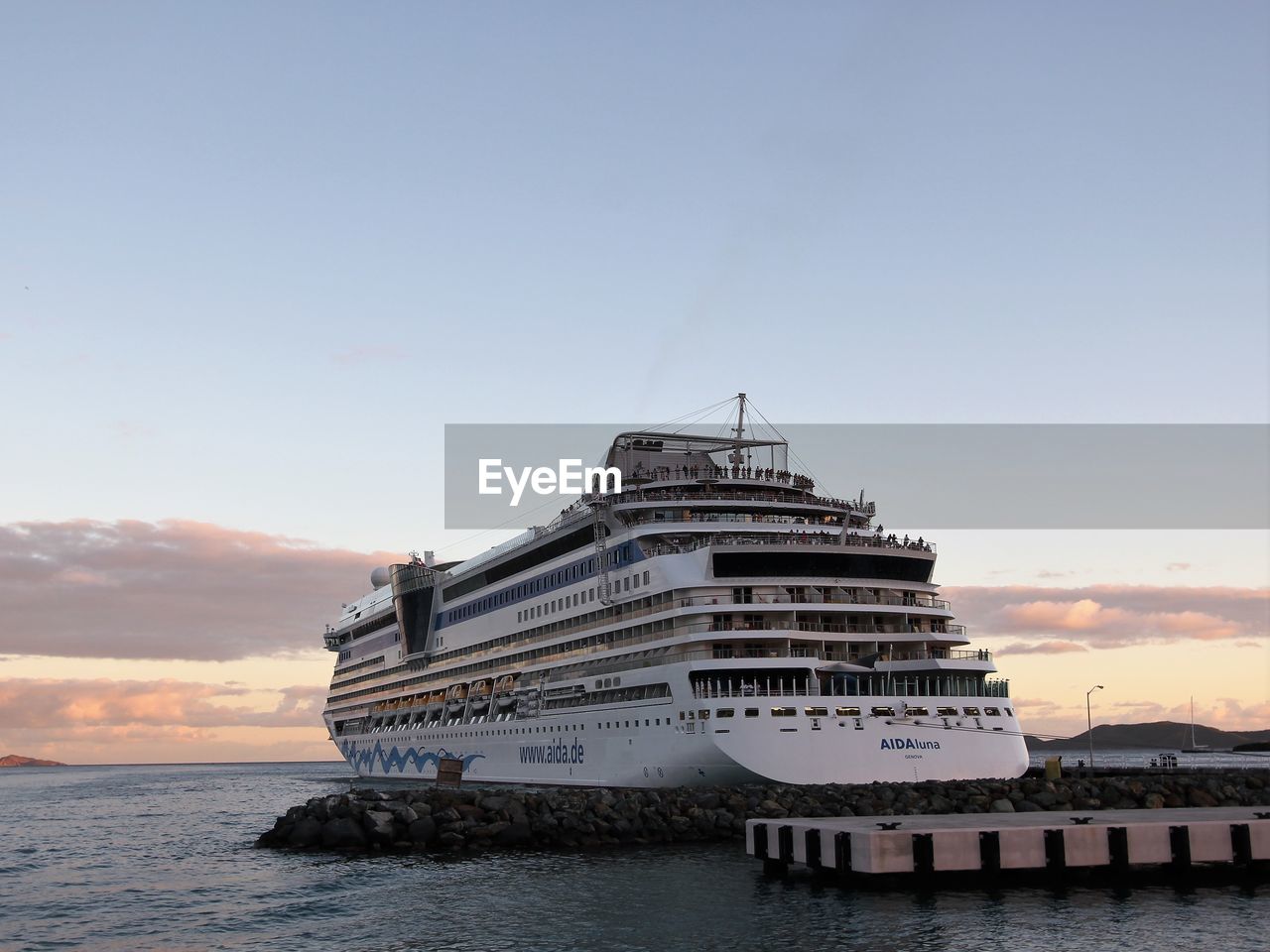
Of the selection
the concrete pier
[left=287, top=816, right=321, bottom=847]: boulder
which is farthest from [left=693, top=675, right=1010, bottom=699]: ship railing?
[left=287, top=816, right=321, bottom=847]: boulder

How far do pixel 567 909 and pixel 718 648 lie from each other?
74.8ft

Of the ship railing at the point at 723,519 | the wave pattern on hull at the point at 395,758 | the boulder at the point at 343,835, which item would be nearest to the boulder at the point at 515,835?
the boulder at the point at 343,835

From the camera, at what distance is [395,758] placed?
97.9 m

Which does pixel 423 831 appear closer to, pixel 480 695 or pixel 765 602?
pixel 765 602

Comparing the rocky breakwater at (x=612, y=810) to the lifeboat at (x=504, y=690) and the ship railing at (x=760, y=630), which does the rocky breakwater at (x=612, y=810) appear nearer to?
the ship railing at (x=760, y=630)

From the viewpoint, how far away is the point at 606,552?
65750 mm

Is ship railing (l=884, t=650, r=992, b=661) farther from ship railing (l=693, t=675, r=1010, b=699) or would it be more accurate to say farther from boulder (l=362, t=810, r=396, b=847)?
boulder (l=362, t=810, r=396, b=847)

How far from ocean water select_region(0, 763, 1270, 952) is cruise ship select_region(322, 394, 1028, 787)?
368 inches

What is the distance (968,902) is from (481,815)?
22065mm

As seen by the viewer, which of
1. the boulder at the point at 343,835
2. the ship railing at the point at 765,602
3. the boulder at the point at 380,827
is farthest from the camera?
the ship railing at the point at 765,602

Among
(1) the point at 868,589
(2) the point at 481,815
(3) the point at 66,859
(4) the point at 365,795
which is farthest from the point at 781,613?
(3) the point at 66,859

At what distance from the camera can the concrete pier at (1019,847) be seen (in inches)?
1366

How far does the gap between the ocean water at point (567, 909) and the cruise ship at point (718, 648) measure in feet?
30.6

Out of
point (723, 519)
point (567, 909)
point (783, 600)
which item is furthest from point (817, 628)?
point (567, 909)
